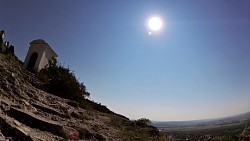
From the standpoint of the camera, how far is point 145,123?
17203 mm

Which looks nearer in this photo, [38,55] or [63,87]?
[63,87]

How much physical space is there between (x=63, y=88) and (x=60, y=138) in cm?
1010

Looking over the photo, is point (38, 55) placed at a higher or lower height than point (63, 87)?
higher

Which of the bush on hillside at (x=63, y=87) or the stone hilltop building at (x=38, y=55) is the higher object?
the stone hilltop building at (x=38, y=55)

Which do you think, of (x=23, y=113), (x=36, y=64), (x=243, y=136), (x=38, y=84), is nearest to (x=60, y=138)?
(x=23, y=113)

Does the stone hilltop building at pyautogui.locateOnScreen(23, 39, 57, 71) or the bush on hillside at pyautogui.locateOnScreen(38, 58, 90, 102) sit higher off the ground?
the stone hilltop building at pyautogui.locateOnScreen(23, 39, 57, 71)

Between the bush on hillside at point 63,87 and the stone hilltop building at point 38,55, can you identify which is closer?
the bush on hillside at point 63,87

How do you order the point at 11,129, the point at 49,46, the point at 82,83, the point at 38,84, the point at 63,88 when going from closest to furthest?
1. the point at 11,129
2. the point at 38,84
3. the point at 63,88
4. the point at 82,83
5. the point at 49,46

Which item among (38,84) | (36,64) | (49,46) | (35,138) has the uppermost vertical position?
(49,46)

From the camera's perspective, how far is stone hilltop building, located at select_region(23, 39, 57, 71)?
22773 mm

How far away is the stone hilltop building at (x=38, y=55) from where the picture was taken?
22773mm

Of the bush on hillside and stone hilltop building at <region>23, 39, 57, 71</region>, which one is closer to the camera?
the bush on hillside

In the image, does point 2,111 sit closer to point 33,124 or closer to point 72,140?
point 33,124

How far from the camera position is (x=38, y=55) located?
75.6ft
